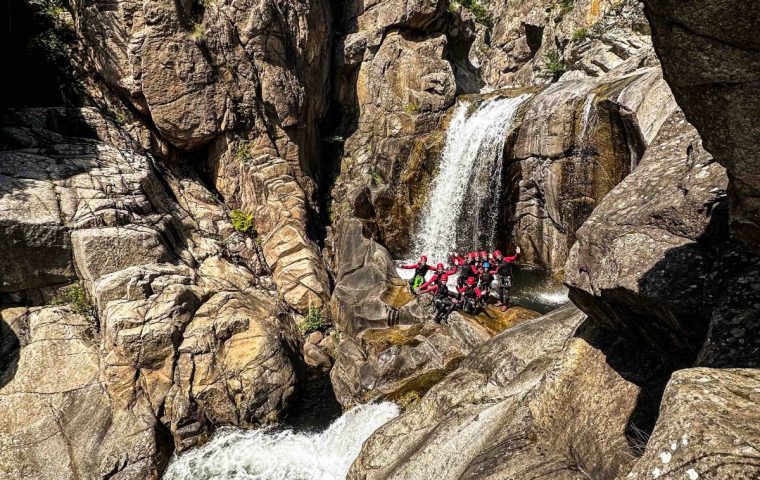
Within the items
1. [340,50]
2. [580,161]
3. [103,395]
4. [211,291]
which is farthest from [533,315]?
[340,50]

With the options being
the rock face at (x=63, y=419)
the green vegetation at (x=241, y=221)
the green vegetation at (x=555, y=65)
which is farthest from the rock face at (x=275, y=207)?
the green vegetation at (x=555, y=65)

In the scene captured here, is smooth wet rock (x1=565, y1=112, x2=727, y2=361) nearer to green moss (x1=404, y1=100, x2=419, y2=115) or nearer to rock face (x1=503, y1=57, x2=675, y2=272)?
rock face (x1=503, y1=57, x2=675, y2=272)

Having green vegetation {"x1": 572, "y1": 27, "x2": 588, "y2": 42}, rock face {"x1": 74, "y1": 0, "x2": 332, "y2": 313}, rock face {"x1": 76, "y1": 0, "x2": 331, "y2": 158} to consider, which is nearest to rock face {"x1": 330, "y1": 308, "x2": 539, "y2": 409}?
rock face {"x1": 74, "y1": 0, "x2": 332, "y2": 313}

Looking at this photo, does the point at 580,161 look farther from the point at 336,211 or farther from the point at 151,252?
the point at 151,252

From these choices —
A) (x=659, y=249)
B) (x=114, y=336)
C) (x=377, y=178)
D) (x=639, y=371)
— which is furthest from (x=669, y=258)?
(x=377, y=178)

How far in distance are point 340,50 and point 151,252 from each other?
1914cm

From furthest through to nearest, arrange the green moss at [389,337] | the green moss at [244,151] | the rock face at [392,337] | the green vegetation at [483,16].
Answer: the green vegetation at [483,16], the green moss at [244,151], the green moss at [389,337], the rock face at [392,337]

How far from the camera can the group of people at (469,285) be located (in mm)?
14148

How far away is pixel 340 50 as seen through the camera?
2716cm

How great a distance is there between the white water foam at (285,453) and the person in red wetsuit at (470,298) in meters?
4.71

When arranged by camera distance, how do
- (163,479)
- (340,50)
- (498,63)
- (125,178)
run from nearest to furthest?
1. (163,479)
2. (125,178)
3. (340,50)
4. (498,63)

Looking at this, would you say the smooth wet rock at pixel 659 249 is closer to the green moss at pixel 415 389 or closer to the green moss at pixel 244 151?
the green moss at pixel 415 389

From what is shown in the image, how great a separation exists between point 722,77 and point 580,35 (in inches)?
1035

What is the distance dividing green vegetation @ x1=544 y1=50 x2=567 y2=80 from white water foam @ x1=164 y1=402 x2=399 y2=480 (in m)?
26.2
